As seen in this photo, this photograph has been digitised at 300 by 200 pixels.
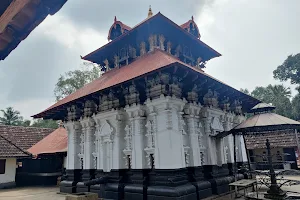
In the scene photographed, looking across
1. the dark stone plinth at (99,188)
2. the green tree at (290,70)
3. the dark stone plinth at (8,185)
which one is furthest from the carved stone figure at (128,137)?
the green tree at (290,70)

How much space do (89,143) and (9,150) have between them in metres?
9.35

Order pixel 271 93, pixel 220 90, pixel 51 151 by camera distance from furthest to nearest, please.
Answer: pixel 271 93 < pixel 51 151 < pixel 220 90

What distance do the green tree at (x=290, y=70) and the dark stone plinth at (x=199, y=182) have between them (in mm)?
33918

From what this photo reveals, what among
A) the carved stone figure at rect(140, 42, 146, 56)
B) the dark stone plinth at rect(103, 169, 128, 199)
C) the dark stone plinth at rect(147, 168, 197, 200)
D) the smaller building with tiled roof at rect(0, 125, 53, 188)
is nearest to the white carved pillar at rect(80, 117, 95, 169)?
the dark stone plinth at rect(103, 169, 128, 199)

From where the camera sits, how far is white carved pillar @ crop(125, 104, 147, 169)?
8.35m

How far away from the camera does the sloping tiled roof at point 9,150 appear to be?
51.7 ft

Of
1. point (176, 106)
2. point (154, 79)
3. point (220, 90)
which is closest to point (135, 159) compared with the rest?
point (176, 106)

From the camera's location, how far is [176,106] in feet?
26.8

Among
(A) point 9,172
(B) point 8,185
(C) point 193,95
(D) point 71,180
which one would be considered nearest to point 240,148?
(C) point 193,95

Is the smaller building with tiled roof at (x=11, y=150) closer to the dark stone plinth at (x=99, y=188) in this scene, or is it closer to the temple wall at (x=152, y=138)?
the temple wall at (x=152, y=138)

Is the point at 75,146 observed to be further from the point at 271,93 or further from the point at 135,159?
the point at 271,93

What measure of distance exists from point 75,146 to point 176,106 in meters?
5.92

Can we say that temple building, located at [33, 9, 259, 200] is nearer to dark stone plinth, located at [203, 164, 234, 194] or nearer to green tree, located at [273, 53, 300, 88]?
dark stone plinth, located at [203, 164, 234, 194]

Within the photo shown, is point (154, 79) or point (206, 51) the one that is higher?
point (206, 51)
